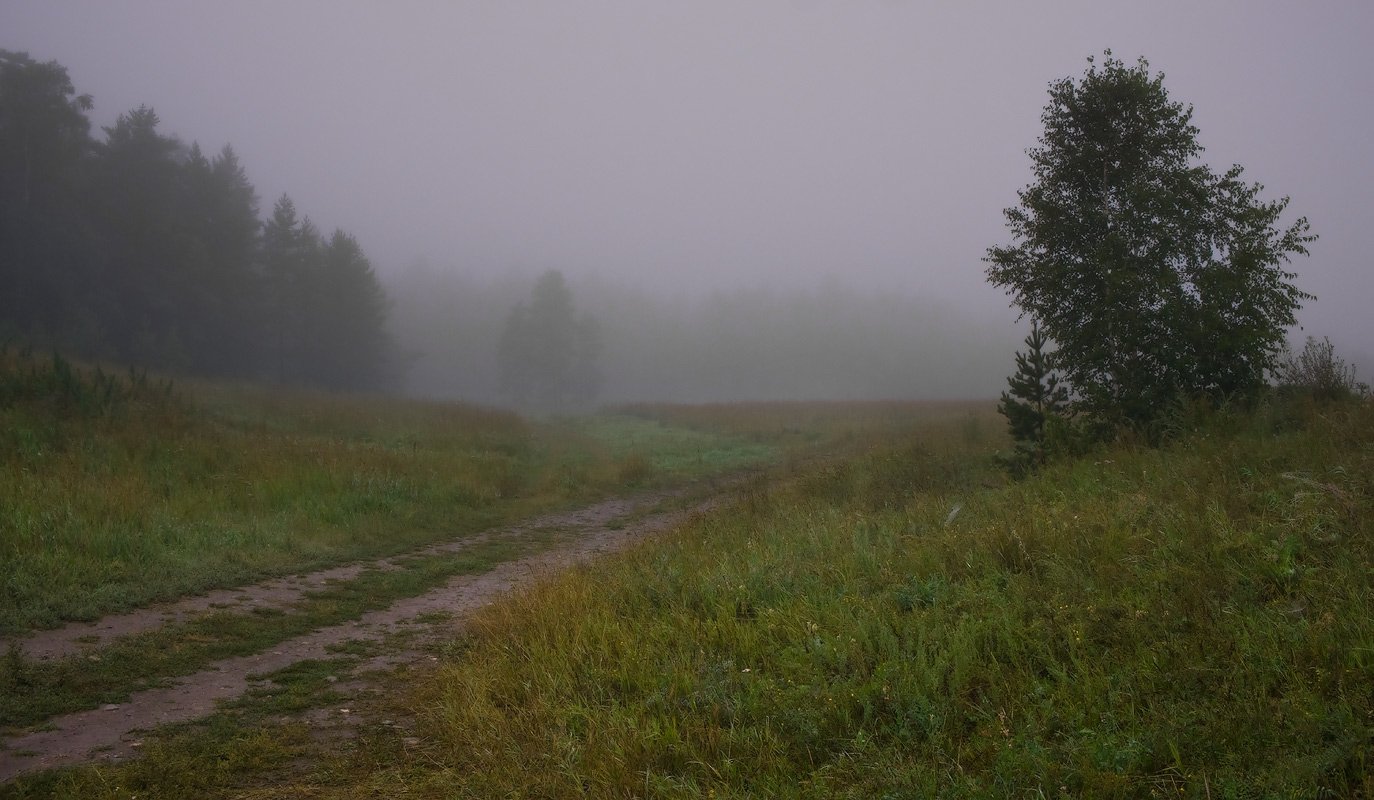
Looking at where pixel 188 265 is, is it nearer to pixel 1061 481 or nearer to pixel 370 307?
pixel 370 307

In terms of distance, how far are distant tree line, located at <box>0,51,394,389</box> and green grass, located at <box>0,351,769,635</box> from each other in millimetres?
19530

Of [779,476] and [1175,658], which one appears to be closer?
[1175,658]

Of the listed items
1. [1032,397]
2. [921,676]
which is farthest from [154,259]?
[921,676]

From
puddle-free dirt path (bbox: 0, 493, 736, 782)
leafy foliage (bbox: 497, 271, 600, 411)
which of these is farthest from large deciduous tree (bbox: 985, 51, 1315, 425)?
leafy foliage (bbox: 497, 271, 600, 411)

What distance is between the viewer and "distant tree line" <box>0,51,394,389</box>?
34.1 metres

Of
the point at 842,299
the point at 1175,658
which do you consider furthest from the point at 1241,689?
the point at 842,299

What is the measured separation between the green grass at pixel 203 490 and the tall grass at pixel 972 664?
14.1ft

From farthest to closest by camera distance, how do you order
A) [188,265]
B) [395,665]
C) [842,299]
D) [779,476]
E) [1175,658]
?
[842,299]
[188,265]
[779,476]
[395,665]
[1175,658]

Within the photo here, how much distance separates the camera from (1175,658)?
4.05 meters

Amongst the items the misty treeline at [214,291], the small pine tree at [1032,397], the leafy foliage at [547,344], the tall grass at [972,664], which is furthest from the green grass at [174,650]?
the leafy foliage at [547,344]

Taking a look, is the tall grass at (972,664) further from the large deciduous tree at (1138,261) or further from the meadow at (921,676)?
the large deciduous tree at (1138,261)

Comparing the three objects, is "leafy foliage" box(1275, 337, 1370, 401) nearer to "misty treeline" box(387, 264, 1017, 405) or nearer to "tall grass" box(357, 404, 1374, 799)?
"tall grass" box(357, 404, 1374, 799)

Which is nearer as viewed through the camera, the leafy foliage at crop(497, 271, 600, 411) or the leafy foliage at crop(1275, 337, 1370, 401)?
the leafy foliage at crop(1275, 337, 1370, 401)

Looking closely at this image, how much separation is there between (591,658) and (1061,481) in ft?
22.1
